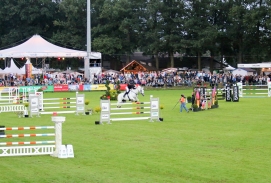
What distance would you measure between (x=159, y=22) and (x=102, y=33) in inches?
345

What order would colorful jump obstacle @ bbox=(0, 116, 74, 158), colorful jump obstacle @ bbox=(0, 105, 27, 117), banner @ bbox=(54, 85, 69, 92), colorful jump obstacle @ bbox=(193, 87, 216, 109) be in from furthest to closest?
banner @ bbox=(54, 85, 69, 92)
colorful jump obstacle @ bbox=(193, 87, 216, 109)
colorful jump obstacle @ bbox=(0, 105, 27, 117)
colorful jump obstacle @ bbox=(0, 116, 74, 158)

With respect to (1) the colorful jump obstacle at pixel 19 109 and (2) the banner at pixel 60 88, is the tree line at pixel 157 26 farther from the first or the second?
(1) the colorful jump obstacle at pixel 19 109

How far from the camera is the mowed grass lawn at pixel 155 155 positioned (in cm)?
1126

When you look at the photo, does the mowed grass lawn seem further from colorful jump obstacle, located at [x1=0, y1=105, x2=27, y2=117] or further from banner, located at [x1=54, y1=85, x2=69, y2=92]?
banner, located at [x1=54, y1=85, x2=69, y2=92]

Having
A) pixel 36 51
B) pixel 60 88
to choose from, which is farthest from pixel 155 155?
pixel 36 51

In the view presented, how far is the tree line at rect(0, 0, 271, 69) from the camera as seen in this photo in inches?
2606

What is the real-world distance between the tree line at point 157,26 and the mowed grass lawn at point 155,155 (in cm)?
4476

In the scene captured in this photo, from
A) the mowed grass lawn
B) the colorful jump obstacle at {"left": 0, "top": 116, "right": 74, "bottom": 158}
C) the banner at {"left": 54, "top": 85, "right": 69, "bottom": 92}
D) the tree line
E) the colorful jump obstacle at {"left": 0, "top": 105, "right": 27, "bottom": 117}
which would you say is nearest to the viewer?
the mowed grass lawn

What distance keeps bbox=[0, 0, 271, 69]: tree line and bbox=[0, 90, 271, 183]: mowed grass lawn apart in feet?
147

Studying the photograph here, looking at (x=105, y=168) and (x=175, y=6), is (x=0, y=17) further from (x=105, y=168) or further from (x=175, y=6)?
(x=105, y=168)

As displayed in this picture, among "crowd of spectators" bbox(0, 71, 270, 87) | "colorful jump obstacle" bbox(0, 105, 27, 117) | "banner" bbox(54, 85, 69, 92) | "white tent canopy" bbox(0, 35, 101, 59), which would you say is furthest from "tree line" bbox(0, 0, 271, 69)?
"colorful jump obstacle" bbox(0, 105, 27, 117)

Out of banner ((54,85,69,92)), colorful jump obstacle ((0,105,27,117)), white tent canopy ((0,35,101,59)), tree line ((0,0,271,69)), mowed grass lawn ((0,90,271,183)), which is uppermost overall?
tree line ((0,0,271,69))

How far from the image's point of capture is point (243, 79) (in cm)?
5778

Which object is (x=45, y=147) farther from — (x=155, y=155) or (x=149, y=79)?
(x=149, y=79)
